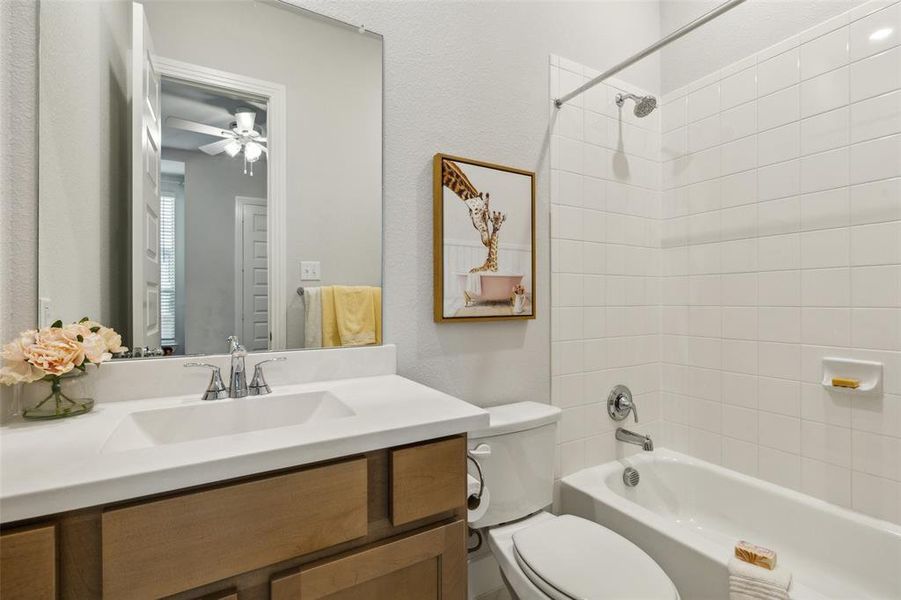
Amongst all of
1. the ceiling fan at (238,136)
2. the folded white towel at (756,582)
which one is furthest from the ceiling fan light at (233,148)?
the folded white towel at (756,582)

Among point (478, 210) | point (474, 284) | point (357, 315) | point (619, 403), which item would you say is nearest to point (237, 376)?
point (357, 315)

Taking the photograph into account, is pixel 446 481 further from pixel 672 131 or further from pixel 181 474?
pixel 672 131

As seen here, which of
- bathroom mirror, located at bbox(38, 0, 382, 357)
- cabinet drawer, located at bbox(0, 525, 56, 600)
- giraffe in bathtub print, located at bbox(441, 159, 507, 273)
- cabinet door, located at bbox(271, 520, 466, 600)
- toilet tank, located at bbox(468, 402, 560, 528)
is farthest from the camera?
giraffe in bathtub print, located at bbox(441, 159, 507, 273)

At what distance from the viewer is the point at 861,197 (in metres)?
1.44

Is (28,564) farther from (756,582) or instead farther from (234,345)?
(756,582)

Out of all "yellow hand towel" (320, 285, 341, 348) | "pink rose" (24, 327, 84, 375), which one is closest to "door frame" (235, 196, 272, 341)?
"yellow hand towel" (320, 285, 341, 348)

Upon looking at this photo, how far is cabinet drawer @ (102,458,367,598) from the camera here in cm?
61

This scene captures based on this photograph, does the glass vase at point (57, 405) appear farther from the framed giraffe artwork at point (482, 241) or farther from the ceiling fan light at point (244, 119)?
the framed giraffe artwork at point (482, 241)

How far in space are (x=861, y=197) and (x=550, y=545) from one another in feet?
4.95

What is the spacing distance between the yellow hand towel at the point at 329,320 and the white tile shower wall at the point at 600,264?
87cm

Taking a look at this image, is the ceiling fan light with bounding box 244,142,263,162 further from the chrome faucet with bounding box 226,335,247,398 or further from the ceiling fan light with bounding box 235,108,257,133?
the chrome faucet with bounding box 226,335,247,398

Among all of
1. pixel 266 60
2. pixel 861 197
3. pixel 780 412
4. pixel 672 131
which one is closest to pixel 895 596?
pixel 780 412

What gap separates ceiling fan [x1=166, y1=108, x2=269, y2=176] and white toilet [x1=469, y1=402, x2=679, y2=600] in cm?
102

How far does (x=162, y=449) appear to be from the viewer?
27.3 inches
